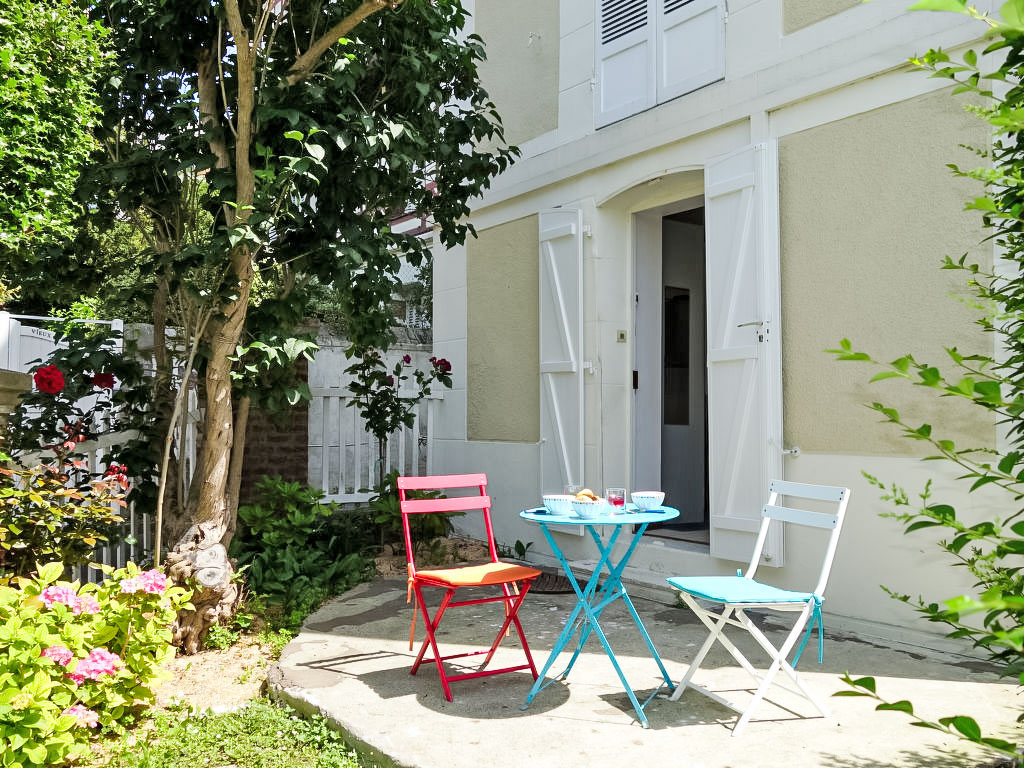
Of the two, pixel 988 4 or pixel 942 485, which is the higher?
pixel 988 4

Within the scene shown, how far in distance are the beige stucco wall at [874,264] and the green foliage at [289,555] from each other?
320 cm

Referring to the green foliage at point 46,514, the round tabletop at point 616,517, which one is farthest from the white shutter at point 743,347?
the green foliage at point 46,514

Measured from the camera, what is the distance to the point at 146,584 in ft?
11.9

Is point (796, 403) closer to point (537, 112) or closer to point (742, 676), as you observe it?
point (742, 676)

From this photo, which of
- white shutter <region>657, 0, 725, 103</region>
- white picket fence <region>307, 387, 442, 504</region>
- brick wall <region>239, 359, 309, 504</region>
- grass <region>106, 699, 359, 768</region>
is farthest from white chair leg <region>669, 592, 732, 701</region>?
white picket fence <region>307, 387, 442, 504</region>

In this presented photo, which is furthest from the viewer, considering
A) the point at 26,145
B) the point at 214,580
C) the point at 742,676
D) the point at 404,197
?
the point at 404,197

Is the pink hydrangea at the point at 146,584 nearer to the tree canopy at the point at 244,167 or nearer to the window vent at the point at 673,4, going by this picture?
the tree canopy at the point at 244,167

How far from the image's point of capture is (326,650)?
14.2 feet

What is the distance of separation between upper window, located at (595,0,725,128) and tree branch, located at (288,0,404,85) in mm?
2495

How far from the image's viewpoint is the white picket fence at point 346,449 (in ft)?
24.1

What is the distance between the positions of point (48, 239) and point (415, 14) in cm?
257

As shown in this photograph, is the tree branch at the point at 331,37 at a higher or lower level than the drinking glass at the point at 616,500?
higher

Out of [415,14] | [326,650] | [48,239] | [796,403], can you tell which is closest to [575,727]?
[326,650]

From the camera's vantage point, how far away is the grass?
318 cm
